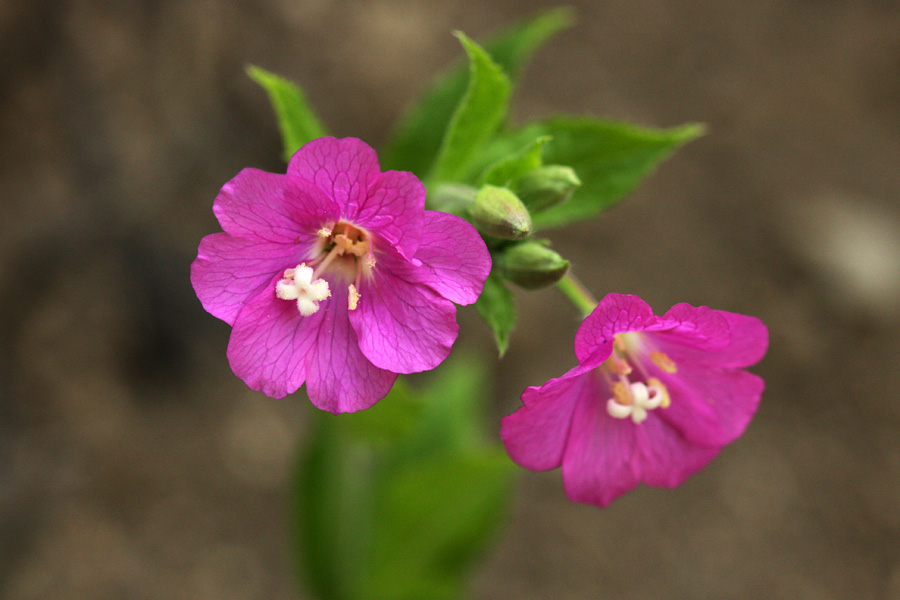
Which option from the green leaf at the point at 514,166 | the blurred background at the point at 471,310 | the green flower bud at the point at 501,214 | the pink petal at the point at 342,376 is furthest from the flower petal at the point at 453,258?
the blurred background at the point at 471,310

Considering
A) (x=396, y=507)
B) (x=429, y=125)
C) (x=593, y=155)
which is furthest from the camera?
(x=396, y=507)

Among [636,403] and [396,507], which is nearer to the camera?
[636,403]

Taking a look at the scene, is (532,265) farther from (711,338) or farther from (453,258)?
(711,338)

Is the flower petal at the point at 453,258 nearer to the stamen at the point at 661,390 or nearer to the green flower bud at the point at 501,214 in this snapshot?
the green flower bud at the point at 501,214

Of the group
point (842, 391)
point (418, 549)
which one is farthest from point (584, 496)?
point (842, 391)

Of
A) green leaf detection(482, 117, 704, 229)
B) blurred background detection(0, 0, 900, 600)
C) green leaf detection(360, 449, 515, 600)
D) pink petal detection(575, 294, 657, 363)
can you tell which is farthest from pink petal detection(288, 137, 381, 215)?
blurred background detection(0, 0, 900, 600)

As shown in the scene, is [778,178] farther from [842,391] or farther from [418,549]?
[418,549]

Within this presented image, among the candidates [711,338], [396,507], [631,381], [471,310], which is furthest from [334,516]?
[711,338]
